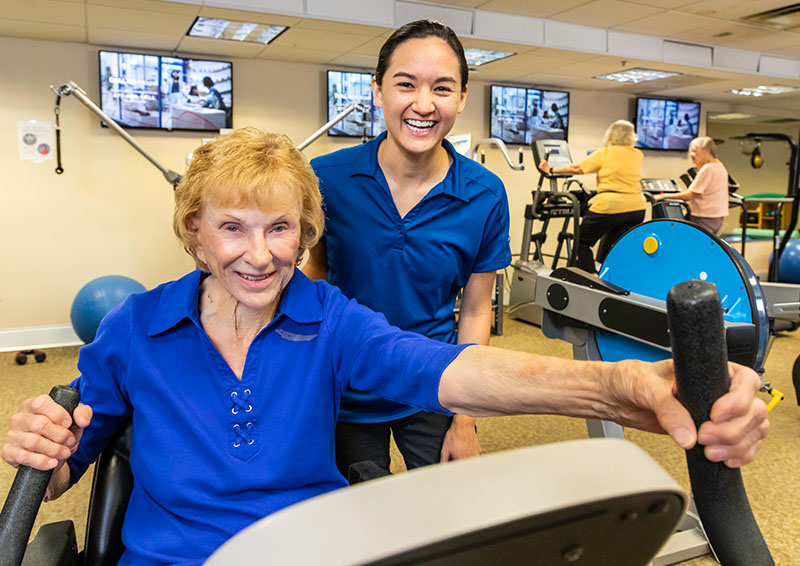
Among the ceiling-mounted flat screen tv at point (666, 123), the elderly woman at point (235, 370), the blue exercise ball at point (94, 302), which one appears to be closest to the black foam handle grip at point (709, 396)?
the elderly woman at point (235, 370)

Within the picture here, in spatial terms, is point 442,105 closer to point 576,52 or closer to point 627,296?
point 627,296

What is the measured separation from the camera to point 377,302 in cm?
153

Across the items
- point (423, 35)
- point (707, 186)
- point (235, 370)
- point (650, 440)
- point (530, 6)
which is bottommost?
point (650, 440)

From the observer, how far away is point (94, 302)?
4336mm

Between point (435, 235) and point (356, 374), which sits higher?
point (435, 235)

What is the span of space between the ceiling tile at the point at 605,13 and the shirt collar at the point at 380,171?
379cm

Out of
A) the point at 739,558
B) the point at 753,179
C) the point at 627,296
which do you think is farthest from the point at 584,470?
the point at 753,179

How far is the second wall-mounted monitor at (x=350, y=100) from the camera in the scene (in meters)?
5.86

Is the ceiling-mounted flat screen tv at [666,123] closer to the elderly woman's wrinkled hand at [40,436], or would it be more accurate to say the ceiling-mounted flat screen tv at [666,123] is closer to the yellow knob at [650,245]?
the yellow knob at [650,245]

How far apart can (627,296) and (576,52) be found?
13.3 ft

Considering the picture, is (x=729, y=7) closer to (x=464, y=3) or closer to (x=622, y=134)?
(x=622, y=134)

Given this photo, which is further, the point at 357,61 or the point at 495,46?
the point at 357,61

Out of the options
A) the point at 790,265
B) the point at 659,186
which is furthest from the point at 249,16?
the point at 790,265

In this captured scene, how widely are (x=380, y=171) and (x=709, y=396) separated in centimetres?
114
